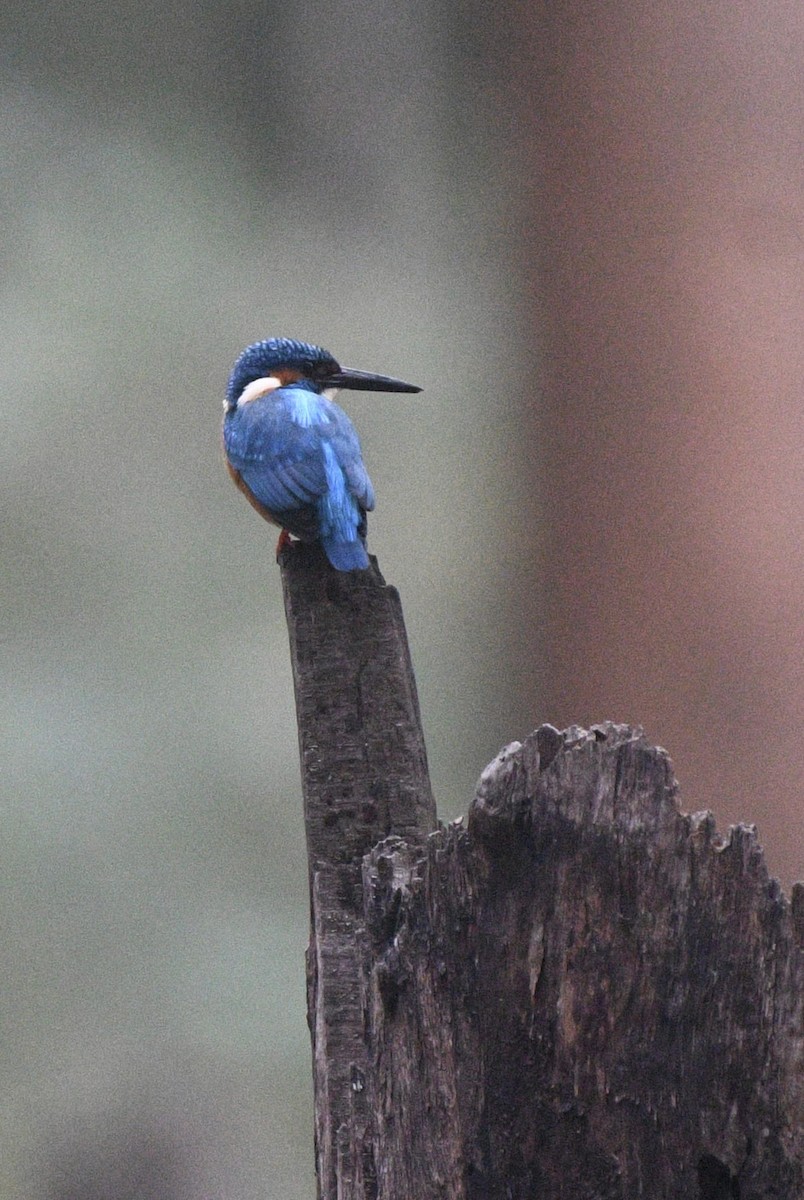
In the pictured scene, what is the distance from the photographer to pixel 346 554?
1.46 metres

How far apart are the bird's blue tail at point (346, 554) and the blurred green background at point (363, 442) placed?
6.62 ft

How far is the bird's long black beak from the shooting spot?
2242mm

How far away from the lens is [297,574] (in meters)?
1.41

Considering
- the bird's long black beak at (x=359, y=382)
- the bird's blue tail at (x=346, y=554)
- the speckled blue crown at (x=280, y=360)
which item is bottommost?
the bird's blue tail at (x=346, y=554)

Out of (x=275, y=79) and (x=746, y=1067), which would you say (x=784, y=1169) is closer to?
(x=746, y=1067)

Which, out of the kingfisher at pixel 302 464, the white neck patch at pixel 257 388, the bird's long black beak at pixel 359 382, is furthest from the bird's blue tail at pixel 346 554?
the bird's long black beak at pixel 359 382

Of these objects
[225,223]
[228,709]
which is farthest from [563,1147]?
[225,223]

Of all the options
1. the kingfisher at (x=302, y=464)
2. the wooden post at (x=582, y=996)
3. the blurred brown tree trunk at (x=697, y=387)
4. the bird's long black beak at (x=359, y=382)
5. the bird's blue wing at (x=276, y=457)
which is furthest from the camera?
the blurred brown tree trunk at (x=697, y=387)

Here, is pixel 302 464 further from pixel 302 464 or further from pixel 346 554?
pixel 346 554

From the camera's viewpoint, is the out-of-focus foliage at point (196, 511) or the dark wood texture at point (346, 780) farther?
the out-of-focus foliage at point (196, 511)

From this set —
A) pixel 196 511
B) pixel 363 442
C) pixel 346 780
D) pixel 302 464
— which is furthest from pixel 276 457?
pixel 363 442

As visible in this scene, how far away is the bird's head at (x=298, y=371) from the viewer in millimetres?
2246

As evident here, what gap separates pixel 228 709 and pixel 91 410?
2.79 ft

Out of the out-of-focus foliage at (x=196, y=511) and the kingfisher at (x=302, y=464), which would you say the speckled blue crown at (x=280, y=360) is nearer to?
the kingfisher at (x=302, y=464)
